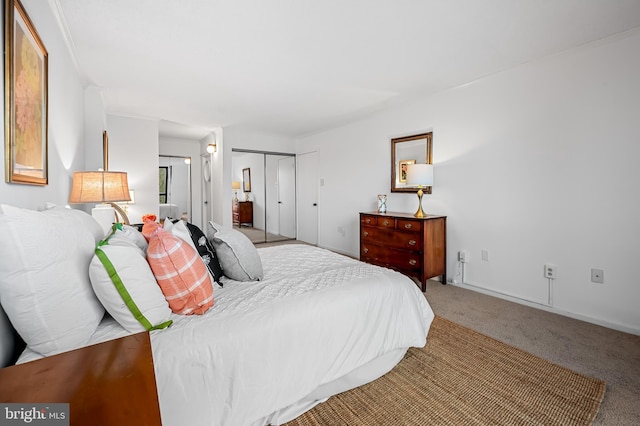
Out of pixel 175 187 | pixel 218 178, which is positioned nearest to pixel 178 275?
pixel 218 178

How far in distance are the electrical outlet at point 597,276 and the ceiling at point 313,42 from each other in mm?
1983

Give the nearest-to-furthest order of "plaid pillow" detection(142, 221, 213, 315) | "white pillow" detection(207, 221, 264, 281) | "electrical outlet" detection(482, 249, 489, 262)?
"plaid pillow" detection(142, 221, 213, 315), "white pillow" detection(207, 221, 264, 281), "electrical outlet" detection(482, 249, 489, 262)

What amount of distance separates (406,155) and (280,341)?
3.47 m

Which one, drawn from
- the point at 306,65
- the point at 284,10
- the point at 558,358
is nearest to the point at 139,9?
the point at 284,10

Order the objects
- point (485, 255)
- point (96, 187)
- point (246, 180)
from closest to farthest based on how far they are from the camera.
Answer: point (96, 187) → point (485, 255) → point (246, 180)

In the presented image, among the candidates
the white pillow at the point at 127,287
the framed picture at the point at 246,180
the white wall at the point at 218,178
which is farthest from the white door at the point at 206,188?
the white pillow at the point at 127,287

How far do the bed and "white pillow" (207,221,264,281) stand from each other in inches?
2.2

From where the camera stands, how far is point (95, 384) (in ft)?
2.17

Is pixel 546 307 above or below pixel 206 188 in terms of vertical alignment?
below

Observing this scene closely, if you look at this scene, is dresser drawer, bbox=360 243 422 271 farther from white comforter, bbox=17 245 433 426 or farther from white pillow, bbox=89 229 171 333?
white pillow, bbox=89 229 171 333

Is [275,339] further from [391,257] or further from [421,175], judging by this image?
[421,175]

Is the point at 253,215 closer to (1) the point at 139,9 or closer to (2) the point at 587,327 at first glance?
(1) the point at 139,9

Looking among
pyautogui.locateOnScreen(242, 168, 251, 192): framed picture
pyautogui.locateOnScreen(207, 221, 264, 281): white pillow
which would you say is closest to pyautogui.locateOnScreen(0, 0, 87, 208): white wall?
pyautogui.locateOnScreen(207, 221, 264, 281): white pillow

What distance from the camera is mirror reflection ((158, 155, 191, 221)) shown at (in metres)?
6.79
